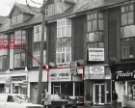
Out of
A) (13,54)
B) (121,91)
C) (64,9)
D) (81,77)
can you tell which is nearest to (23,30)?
(13,54)

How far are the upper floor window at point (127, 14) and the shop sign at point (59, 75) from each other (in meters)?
9.82

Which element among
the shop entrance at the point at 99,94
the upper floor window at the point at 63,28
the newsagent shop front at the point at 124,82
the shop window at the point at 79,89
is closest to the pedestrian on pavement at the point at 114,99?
the newsagent shop front at the point at 124,82

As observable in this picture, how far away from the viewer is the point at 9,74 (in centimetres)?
6188

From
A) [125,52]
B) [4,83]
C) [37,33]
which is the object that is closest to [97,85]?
[125,52]

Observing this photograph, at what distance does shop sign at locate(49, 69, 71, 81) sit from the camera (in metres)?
50.1

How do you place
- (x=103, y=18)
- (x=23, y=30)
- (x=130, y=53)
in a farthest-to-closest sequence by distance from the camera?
(x=23, y=30) < (x=103, y=18) < (x=130, y=53)

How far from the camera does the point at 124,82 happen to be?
1725 inches

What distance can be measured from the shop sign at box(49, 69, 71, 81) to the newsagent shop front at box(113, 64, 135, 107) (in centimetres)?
721

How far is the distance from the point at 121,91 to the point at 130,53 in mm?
4134

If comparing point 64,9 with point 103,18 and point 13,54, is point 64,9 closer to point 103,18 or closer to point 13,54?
point 103,18

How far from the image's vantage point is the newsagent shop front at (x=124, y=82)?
42.9m

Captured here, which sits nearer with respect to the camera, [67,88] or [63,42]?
[67,88]

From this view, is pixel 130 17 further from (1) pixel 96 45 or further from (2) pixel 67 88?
(2) pixel 67 88

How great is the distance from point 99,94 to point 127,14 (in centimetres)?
958
